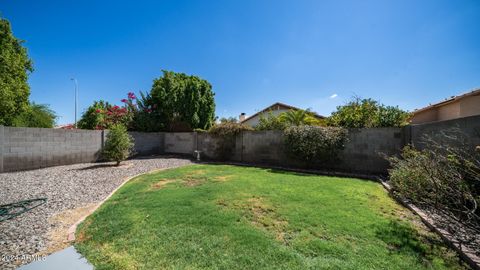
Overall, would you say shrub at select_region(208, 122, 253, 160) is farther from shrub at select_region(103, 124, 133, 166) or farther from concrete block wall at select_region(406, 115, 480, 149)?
concrete block wall at select_region(406, 115, 480, 149)

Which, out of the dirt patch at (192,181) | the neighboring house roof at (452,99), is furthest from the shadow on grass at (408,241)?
the neighboring house roof at (452,99)

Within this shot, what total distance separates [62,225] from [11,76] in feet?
57.3

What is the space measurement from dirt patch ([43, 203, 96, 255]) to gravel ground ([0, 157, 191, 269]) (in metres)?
0.05

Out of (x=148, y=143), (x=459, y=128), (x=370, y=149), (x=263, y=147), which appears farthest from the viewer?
(x=148, y=143)

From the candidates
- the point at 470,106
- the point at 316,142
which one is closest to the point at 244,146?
the point at 316,142

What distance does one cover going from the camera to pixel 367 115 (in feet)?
30.5

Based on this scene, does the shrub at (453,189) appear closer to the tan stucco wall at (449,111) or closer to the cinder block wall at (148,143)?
the tan stucco wall at (449,111)

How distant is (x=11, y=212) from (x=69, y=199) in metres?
1.06

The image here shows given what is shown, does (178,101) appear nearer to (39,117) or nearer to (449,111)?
(449,111)

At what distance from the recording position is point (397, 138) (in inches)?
314

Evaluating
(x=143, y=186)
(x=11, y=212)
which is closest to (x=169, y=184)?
(x=143, y=186)

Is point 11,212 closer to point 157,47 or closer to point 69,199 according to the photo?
point 69,199

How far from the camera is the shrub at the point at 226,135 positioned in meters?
A: 12.3

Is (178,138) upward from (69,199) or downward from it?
upward
